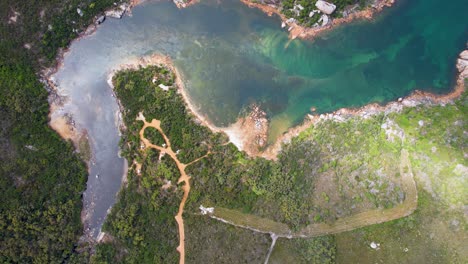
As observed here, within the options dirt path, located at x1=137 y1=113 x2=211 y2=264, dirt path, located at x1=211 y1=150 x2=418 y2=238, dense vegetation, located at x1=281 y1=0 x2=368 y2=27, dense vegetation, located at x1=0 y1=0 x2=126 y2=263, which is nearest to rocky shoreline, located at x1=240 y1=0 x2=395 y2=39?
dense vegetation, located at x1=281 y1=0 x2=368 y2=27

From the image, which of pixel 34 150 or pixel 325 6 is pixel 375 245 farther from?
pixel 34 150

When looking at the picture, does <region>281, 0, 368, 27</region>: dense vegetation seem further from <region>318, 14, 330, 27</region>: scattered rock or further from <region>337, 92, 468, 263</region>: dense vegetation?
<region>337, 92, 468, 263</region>: dense vegetation

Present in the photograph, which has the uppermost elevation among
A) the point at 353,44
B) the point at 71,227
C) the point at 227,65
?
the point at 353,44

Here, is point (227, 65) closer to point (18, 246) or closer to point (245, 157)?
point (245, 157)

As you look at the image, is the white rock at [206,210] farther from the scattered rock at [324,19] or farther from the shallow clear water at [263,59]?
the scattered rock at [324,19]

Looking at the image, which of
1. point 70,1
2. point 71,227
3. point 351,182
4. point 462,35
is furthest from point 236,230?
point 462,35
